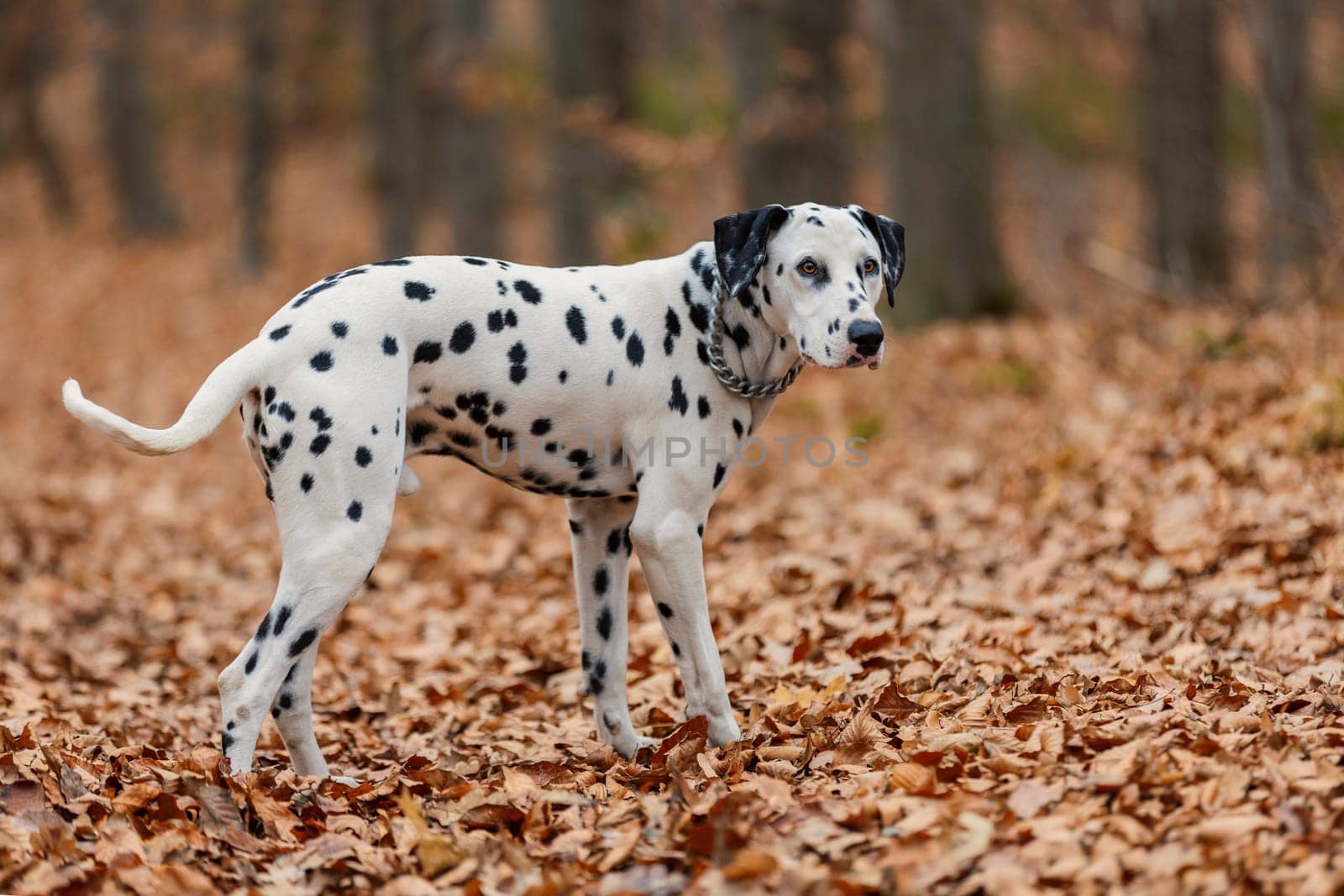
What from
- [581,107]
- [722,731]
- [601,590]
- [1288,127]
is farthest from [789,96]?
[722,731]

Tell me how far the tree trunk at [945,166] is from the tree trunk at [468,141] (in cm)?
698

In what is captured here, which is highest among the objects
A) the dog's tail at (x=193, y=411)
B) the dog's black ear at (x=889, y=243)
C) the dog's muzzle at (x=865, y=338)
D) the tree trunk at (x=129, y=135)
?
the tree trunk at (x=129, y=135)

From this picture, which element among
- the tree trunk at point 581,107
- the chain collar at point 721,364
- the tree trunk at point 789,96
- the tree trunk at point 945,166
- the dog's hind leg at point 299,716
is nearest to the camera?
the dog's hind leg at point 299,716

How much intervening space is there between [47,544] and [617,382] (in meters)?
6.34

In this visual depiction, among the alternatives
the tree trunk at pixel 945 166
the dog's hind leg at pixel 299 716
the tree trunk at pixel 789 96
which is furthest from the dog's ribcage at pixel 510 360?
the tree trunk at pixel 789 96

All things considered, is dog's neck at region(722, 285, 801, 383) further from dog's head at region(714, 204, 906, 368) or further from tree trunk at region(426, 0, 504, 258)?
tree trunk at region(426, 0, 504, 258)

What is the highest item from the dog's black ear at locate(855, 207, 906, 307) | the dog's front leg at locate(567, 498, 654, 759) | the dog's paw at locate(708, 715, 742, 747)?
the dog's black ear at locate(855, 207, 906, 307)

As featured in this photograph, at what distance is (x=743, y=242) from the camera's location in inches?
192

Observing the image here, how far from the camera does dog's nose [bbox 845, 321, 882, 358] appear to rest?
4.53 m

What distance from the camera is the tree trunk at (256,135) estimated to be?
22719mm

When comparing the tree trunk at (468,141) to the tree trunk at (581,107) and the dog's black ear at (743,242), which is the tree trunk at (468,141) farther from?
the dog's black ear at (743,242)

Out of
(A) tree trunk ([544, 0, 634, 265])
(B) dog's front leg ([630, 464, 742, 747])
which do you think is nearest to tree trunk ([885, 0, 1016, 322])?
(A) tree trunk ([544, 0, 634, 265])

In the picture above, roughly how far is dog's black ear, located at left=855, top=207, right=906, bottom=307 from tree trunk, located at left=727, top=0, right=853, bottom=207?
9.63 metres

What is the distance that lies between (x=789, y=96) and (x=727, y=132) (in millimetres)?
828
